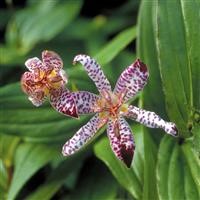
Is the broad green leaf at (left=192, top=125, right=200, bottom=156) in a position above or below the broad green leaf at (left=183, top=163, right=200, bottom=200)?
above

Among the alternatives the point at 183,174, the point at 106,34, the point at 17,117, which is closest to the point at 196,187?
the point at 183,174

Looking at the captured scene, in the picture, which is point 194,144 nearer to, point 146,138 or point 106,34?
point 146,138

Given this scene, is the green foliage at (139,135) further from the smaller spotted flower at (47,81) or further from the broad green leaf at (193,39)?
the smaller spotted flower at (47,81)

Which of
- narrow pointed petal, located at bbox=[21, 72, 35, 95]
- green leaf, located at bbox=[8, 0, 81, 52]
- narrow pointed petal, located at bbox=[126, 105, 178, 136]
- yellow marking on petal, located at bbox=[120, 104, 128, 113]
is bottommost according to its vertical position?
green leaf, located at bbox=[8, 0, 81, 52]

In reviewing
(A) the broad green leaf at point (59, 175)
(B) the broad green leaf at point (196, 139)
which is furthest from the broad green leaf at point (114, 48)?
(B) the broad green leaf at point (196, 139)

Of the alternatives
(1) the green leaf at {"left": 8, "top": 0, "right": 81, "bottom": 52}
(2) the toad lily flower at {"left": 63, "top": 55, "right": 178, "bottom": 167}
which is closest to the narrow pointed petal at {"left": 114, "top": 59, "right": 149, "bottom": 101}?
(2) the toad lily flower at {"left": 63, "top": 55, "right": 178, "bottom": 167}

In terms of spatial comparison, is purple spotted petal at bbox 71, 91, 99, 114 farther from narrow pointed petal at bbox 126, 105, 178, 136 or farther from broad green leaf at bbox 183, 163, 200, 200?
broad green leaf at bbox 183, 163, 200, 200

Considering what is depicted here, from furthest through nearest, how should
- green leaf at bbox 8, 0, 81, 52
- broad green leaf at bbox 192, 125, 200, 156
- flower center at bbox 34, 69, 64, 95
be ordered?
green leaf at bbox 8, 0, 81, 52
broad green leaf at bbox 192, 125, 200, 156
flower center at bbox 34, 69, 64, 95
